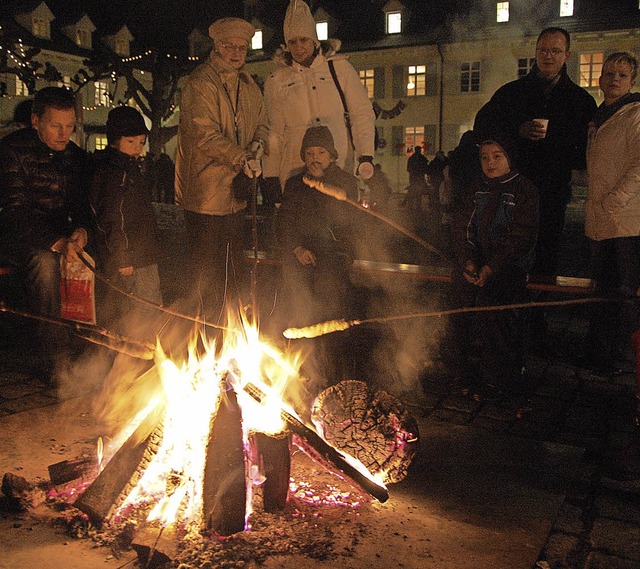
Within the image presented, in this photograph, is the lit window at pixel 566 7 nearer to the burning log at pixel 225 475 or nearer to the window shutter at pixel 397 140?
the window shutter at pixel 397 140

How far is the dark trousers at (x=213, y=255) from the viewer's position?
6270 mm

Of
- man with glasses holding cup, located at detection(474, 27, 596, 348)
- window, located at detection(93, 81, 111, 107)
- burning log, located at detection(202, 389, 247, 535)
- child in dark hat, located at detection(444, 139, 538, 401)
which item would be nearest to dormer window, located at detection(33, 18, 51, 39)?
window, located at detection(93, 81, 111, 107)

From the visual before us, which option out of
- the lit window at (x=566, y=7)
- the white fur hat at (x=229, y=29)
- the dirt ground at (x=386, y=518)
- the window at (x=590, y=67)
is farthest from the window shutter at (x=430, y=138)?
the dirt ground at (x=386, y=518)

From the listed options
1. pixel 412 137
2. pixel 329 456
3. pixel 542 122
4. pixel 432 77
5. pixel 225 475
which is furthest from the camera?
pixel 412 137

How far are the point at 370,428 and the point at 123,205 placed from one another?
2842mm

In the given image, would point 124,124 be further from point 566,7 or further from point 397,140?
point 397,140

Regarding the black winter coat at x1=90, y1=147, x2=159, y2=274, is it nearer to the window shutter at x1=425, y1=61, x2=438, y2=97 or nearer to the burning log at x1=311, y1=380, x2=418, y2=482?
the burning log at x1=311, y1=380, x2=418, y2=482

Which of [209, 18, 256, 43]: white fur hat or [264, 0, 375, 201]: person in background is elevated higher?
[209, 18, 256, 43]: white fur hat

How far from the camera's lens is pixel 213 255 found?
249 inches

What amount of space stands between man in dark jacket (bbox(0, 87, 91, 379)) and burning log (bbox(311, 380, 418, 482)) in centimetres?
250

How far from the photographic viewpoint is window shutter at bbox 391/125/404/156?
42.9m

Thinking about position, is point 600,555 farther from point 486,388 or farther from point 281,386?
point 486,388

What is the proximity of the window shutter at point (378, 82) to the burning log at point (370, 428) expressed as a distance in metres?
40.3

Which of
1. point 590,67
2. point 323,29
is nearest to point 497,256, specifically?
point 590,67
